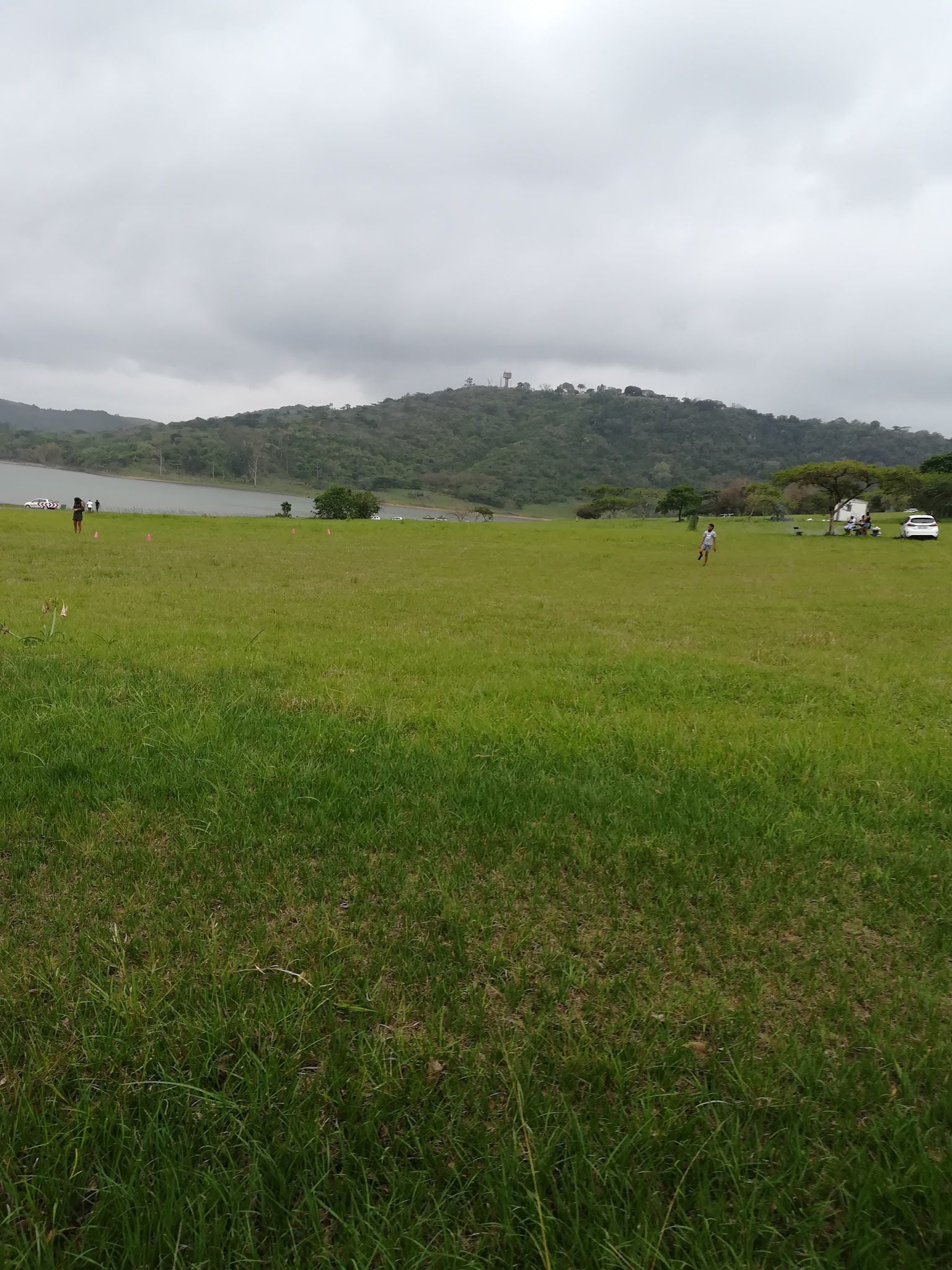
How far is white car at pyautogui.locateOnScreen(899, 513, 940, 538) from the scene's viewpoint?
43.2m

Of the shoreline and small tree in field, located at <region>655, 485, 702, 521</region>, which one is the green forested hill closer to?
the shoreline

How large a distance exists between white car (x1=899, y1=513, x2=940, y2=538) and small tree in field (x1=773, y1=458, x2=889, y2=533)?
18.2 ft

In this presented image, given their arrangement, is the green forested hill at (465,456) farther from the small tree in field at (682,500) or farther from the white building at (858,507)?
the white building at (858,507)

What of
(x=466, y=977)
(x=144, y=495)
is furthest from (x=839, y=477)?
(x=144, y=495)

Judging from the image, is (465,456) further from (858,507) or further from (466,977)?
(466,977)

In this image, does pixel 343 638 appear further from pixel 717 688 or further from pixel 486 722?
pixel 717 688

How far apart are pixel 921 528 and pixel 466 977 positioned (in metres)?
52.4

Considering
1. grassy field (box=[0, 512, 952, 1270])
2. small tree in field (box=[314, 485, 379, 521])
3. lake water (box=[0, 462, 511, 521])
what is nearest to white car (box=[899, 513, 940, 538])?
grassy field (box=[0, 512, 952, 1270])

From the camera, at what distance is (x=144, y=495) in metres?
112

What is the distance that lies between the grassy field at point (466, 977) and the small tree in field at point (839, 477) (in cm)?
4892

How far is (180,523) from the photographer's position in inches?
1687

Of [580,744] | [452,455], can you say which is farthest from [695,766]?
[452,455]

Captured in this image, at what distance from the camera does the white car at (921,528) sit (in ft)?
142

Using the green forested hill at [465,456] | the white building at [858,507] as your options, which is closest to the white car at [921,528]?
the white building at [858,507]
